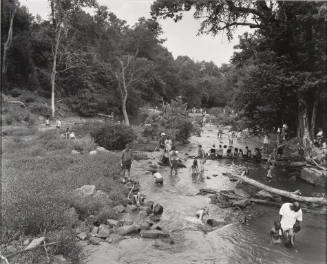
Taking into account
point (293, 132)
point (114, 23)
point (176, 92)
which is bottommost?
point (293, 132)

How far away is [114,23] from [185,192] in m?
44.0

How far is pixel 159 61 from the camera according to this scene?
66.8m

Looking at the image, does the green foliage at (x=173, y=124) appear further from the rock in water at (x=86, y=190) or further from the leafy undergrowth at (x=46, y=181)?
the rock in water at (x=86, y=190)

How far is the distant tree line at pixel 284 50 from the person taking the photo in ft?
75.8

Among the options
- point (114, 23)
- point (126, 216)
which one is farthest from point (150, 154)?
point (114, 23)

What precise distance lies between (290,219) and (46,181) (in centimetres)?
989

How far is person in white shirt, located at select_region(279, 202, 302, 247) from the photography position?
12.1 metres

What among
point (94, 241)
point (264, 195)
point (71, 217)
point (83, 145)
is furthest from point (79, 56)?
point (94, 241)

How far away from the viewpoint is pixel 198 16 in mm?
24016

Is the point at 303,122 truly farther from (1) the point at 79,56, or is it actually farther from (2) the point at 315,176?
(1) the point at 79,56

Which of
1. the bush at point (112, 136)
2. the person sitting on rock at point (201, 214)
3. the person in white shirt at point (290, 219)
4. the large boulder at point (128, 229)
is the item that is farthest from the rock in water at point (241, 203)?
the bush at point (112, 136)

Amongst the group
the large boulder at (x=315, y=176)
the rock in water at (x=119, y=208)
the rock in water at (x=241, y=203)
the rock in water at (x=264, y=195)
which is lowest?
the rock in water at (x=119, y=208)

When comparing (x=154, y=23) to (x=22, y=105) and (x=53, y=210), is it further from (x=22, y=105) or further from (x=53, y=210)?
(x=22, y=105)

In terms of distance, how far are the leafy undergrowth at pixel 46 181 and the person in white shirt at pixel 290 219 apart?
21.0 feet
